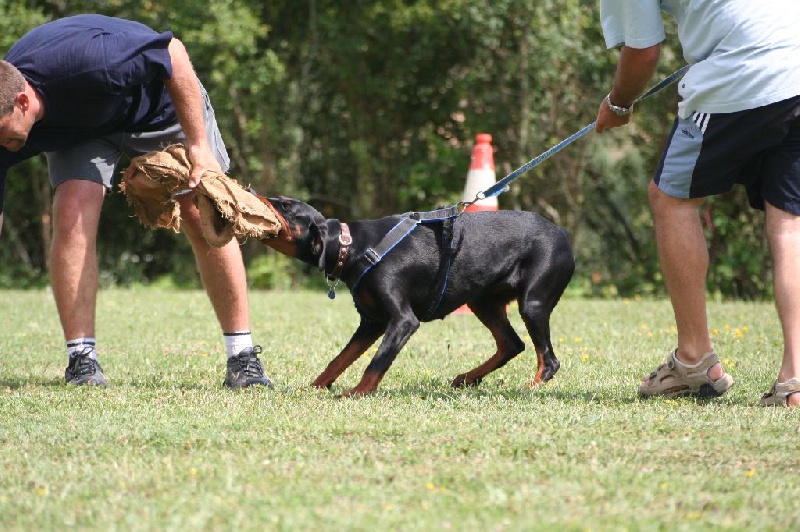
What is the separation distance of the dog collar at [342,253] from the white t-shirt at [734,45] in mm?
1408

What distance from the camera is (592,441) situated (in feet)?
11.5

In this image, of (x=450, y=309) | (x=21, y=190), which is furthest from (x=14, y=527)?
(x=21, y=190)

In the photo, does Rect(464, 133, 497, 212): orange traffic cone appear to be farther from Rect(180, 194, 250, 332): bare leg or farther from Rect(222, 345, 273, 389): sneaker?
Rect(222, 345, 273, 389): sneaker

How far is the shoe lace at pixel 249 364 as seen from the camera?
4977 millimetres

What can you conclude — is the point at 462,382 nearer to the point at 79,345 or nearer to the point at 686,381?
the point at 686,381

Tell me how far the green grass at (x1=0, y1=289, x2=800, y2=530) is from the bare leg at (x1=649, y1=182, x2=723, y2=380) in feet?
0.81

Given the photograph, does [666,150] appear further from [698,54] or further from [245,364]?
[245,364]

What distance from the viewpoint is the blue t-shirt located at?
4.35 meters

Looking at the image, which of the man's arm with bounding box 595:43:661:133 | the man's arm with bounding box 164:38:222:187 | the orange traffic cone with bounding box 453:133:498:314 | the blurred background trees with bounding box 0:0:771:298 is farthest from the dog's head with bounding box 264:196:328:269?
the blurred background trees with bounding box 0:0:771:298

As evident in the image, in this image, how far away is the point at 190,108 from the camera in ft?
14.9

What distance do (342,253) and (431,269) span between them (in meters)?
0.47

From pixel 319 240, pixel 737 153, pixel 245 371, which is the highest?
pixel 737 153

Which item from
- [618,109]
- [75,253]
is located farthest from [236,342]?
[618,109]

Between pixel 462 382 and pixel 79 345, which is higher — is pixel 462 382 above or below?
below
